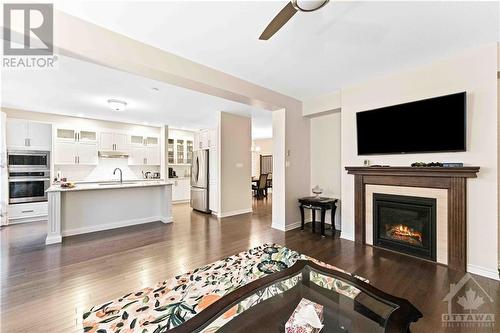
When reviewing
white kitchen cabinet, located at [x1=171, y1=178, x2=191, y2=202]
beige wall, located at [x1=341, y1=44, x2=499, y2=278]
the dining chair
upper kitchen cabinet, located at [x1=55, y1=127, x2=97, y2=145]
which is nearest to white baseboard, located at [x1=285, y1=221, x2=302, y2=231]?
beige wall, located at [x1=341, y1=44, x2=499, y2=278]

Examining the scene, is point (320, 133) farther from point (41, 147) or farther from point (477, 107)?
point (41, 147)

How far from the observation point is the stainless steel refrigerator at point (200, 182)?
5.92 m

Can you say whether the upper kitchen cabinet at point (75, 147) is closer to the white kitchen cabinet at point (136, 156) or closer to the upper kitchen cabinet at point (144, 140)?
the white kitchen cabinet at point (136, 156)

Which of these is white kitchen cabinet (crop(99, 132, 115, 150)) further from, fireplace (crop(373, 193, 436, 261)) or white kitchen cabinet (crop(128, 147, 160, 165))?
fireplace (crop(373, 193, 436, 261))

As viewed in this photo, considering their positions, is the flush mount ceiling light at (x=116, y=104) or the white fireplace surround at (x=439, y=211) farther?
the flush mount ceiling light at (x=116, y=104)

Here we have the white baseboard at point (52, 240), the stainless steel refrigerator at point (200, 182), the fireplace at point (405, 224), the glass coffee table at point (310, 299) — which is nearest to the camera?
the glass coffee table at point (310, 299)

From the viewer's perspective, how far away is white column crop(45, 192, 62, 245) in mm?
3576

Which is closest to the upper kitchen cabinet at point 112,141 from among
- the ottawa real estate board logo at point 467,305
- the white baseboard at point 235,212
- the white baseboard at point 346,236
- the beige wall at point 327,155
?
the white baseboard at point 235,212

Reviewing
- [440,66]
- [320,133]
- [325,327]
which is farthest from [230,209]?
[440,66]

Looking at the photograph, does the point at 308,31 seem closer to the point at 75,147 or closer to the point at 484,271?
the point at 484,271

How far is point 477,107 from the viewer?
8.57 feet

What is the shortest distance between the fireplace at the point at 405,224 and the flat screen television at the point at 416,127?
2.41 feet

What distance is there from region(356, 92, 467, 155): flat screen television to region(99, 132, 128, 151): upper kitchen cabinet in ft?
21.2

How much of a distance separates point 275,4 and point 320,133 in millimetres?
3132
